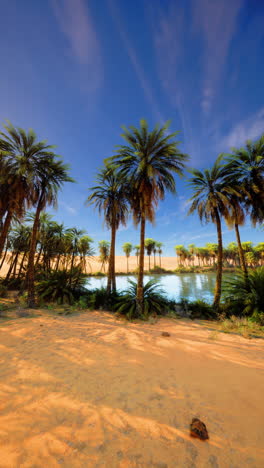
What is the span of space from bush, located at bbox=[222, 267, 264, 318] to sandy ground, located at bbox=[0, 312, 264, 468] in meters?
3.92

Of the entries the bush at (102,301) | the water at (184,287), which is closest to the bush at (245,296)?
the water at (184,287)

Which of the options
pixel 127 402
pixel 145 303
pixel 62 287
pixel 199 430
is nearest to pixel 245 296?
pixel 145 303

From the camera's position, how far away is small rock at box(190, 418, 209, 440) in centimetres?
232

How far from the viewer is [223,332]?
286 inches

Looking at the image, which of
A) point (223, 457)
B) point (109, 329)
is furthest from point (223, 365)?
point (109, 329)

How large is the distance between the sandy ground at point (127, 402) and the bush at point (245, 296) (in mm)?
3925

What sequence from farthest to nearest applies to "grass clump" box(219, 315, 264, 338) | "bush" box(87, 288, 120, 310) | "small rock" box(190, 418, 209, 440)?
"bush" box(87, 288, 120, 310), "grass clump" box(219, 315, 264, 338), "small rock" box(190, 418, 209, 440)

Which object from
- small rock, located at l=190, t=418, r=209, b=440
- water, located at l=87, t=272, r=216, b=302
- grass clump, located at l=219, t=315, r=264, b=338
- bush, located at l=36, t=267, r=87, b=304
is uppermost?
bush, located at l=36, t=267, r=87, b=304

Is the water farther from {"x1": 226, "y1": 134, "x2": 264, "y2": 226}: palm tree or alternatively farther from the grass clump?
{"x1": 226, "y1": 134, "x2": 264, "y2": 226}: palm tree

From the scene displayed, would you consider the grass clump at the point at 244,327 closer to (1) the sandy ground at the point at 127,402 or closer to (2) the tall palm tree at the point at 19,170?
(1) the sandy ground at the point at 127,402

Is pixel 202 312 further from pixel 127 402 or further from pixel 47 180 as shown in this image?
pixel 47 180

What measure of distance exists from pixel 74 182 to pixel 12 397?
1246cm

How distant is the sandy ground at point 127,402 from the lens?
2109 millimetres

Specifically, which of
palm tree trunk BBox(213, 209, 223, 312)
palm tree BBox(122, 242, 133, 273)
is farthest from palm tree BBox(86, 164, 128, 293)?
palm tree BBox(122, 242, 133, 273)
